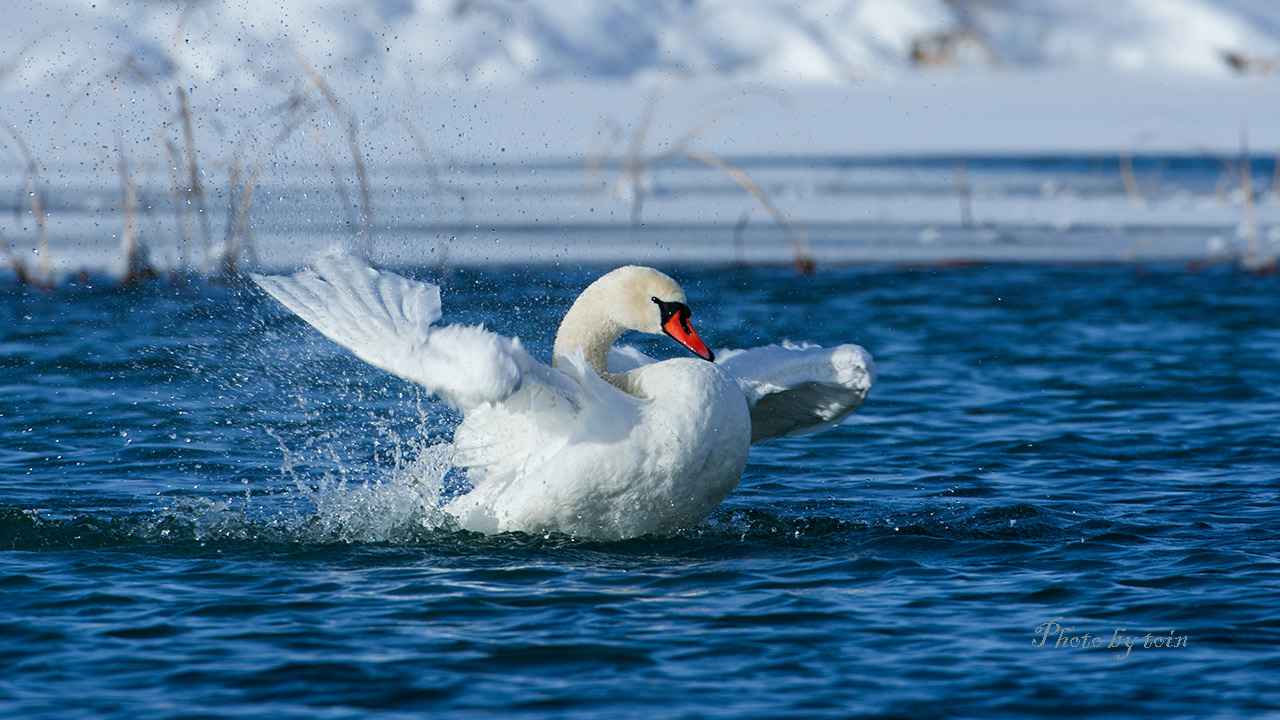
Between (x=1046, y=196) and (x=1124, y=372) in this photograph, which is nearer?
(x=1124, y=372)

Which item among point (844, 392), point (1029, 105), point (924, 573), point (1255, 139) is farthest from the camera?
point (1029, 105)

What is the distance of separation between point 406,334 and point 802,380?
1636 mm

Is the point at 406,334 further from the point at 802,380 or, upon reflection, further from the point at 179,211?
the point at 179,211

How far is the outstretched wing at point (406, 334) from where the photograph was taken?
489 centimetres

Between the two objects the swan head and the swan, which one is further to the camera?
the swan head

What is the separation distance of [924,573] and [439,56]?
49.6m

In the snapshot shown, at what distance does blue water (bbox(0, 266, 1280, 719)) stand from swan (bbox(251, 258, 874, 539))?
9.3 inches

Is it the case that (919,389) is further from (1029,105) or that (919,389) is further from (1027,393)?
(1029,105)

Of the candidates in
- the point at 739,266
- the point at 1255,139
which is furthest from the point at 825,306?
the point at 1255,139

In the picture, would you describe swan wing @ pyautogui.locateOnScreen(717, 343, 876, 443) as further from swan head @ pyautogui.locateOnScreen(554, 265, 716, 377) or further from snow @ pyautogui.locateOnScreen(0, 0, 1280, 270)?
snow @ pyautogui.locateOnScreen(0, 0, 1280, 270)

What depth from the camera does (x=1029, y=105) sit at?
3128 centimetres

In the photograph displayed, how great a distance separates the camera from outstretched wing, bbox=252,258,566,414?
4.89 m

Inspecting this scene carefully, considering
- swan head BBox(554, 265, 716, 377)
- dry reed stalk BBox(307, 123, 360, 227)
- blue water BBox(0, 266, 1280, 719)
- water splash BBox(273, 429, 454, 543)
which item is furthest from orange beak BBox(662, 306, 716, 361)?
dry reed stalk BBox(307, 123, 360, 227)

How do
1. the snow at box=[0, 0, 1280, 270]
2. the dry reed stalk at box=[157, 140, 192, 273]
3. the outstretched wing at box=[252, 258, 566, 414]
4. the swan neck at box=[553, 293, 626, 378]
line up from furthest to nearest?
the snow at box=[0, 0, 1280, 270] < the dry reed stalk at box=[157, 140, 192, 273] < the swan neck at box=[553, 293, 626, 378] < the outstretched wing at box=[252, 258, 566, 414]
